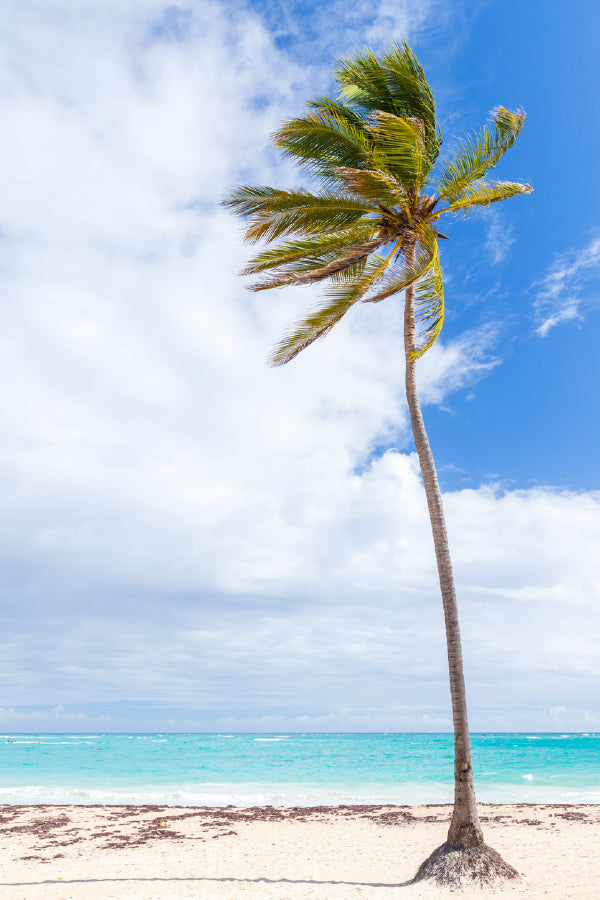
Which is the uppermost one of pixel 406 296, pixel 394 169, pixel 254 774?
pixel 394 169

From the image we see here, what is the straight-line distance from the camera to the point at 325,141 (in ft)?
33.8

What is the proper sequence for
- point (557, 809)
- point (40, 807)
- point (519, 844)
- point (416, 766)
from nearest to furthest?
point (519, 844) → point (557, 809) → point (40, 807) → point (416, 766)

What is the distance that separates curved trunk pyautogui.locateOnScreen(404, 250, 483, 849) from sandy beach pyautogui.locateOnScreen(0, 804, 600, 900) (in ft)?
2.62

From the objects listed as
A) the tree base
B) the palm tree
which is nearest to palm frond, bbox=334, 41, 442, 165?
the palm tree

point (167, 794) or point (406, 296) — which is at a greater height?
point (406, 296)

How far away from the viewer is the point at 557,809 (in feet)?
56.0

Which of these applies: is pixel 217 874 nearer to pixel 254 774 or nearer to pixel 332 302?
pixel 332 302

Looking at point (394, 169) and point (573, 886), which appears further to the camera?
point (394, 169)

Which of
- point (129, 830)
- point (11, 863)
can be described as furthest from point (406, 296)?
point (129, 830)

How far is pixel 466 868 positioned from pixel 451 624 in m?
3.18

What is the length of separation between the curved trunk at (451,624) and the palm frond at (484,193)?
Result: 1107 millimetres

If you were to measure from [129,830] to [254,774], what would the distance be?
1827 centimetres

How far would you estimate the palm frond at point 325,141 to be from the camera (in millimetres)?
10094

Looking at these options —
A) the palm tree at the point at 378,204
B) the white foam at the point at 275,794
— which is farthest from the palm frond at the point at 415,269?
the white foam at the point at 275,794
